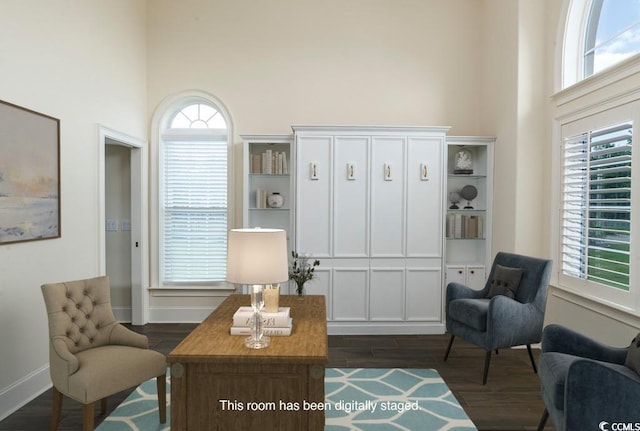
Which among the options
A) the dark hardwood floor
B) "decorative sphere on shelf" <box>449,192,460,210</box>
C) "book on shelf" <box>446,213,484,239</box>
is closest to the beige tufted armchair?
the dark hardwood floor

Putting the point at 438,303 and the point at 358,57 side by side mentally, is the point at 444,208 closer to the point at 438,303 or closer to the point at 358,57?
the point at 438,303

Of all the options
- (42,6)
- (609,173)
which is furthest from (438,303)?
(42,6)

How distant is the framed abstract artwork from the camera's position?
279 cm

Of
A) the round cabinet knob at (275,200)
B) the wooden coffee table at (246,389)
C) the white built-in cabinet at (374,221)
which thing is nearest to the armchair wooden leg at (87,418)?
the wooden coffee table at (246,389)

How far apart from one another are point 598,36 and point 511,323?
2598 mm

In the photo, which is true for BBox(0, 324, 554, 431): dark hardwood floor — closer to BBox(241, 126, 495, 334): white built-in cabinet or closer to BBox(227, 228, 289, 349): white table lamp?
BBox(241, 126, 495, 334): white built-in cabinet

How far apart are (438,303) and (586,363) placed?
2765 mm

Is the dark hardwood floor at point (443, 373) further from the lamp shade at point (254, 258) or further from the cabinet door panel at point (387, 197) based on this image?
the lamp shade at point (254, 258)

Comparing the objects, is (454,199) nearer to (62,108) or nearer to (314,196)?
(314,196)

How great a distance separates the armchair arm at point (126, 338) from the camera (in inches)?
109

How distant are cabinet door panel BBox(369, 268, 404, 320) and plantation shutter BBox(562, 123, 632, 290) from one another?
167 centimetres

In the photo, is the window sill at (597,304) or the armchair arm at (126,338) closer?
the armchair arm at (126,338)

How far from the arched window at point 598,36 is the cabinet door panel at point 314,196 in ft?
8.11

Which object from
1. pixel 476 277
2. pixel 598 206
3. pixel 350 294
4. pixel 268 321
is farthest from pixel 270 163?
pixel 598 206
